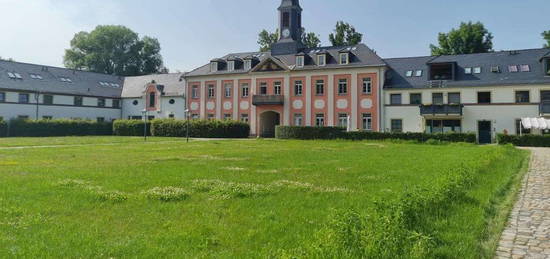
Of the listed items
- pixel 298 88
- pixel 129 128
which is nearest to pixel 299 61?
pixel 298 88

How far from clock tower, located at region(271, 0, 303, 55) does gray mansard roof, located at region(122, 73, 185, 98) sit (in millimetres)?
13473

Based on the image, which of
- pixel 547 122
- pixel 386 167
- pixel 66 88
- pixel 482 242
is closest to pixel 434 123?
pixel 547 122

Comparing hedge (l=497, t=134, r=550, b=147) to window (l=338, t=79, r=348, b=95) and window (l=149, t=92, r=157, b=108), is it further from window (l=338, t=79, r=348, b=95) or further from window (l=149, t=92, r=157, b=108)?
window (l=149, t=92, r=157, b=108)

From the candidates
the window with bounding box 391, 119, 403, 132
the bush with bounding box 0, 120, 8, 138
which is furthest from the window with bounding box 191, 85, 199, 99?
the window with bounding box 391, 119, 403, 132

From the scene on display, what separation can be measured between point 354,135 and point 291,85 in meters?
14.1

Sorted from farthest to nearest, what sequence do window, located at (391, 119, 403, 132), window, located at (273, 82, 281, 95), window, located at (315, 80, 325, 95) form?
window, located at (273, 82, 281, 95)
window, located at (315, 80, 325, 95)
window, located at (391, 119, 403, 132)

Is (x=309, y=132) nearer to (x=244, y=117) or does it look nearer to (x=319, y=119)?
(x=319, y=119)

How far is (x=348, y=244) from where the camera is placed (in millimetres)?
4145

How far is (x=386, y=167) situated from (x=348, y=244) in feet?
28.8

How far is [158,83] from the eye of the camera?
2158 inches

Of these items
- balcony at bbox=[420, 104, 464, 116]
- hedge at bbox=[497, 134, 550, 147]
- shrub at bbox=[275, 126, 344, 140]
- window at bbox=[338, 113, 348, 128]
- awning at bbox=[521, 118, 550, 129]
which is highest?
balcony at bbox=[420, 104, 464, 116]

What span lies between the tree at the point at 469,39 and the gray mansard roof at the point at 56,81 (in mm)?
45061

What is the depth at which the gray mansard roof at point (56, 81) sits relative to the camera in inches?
1765

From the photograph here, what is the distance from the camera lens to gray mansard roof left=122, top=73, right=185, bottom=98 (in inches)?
2074
